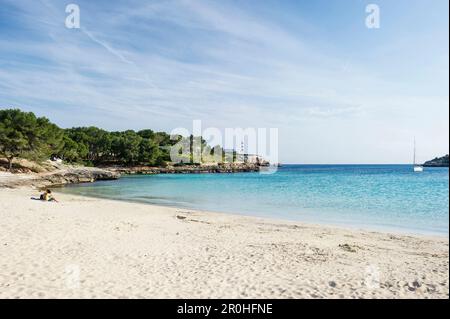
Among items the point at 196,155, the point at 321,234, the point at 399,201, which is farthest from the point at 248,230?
the point at 196,155

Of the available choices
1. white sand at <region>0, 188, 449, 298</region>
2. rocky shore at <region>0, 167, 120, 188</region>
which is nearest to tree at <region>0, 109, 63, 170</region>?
rocky shore at <region>0, 167, 120, 188</region>

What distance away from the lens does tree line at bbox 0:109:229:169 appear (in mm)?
43719

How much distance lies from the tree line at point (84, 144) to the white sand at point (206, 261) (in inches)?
1309

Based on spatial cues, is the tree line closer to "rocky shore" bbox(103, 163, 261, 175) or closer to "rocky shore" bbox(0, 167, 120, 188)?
"rocky shore" bbox(103, 163, 261, 175)

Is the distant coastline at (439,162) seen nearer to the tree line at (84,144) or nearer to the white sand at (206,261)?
the tree line at (84,144)

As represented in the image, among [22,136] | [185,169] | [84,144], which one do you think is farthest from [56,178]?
[185,169]

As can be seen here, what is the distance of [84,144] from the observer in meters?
74.6

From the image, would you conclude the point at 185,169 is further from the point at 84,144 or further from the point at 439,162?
the point at 439,162

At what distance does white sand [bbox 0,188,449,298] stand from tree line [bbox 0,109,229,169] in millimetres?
33238

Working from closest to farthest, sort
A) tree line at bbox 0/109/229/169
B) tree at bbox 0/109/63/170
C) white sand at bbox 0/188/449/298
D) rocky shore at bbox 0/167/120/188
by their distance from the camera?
white sand at bbox 0/188/449/298 → rocky shore at bbox 0/167/120/188 → tree at bbox 0/109/63/170 → tree line at bbox 0/109/229/169

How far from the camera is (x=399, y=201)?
84.8 ft

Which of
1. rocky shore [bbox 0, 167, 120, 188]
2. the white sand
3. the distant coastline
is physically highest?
the distant coastline
